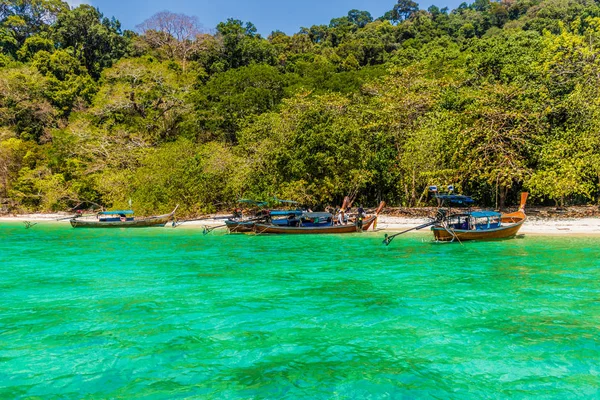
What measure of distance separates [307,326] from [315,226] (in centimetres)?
1502

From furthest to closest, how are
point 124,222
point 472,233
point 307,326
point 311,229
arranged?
point 124,222, point 311,229, point 472,233, point 307,326

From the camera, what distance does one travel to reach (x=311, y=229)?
79.0 feet

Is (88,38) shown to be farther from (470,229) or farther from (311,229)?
(470,229)

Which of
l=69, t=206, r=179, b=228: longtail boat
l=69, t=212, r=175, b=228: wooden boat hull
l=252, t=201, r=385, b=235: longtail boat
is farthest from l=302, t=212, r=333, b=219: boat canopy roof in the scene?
l=69, t=212, r=175, b=228: wooden boat hull

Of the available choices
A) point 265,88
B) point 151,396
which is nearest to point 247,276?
point 151,396

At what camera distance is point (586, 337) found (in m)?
8.42

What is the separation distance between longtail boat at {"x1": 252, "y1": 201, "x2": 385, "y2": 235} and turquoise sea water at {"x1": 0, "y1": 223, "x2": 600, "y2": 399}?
6.50 meters

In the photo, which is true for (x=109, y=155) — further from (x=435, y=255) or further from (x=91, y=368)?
(x=91, y=368)

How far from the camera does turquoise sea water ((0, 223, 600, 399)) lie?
271 inches

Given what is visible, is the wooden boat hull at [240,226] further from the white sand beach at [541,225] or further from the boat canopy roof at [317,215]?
the white sand beach at [541,225]

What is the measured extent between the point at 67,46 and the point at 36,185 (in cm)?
3103

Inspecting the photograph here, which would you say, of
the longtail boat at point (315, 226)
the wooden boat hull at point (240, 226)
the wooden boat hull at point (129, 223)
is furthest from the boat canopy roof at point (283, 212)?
the wooden boat hull at point (129, 223)

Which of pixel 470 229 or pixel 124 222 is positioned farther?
pixel 124 222

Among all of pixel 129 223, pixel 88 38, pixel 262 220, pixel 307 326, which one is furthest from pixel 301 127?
pixel 88 38
